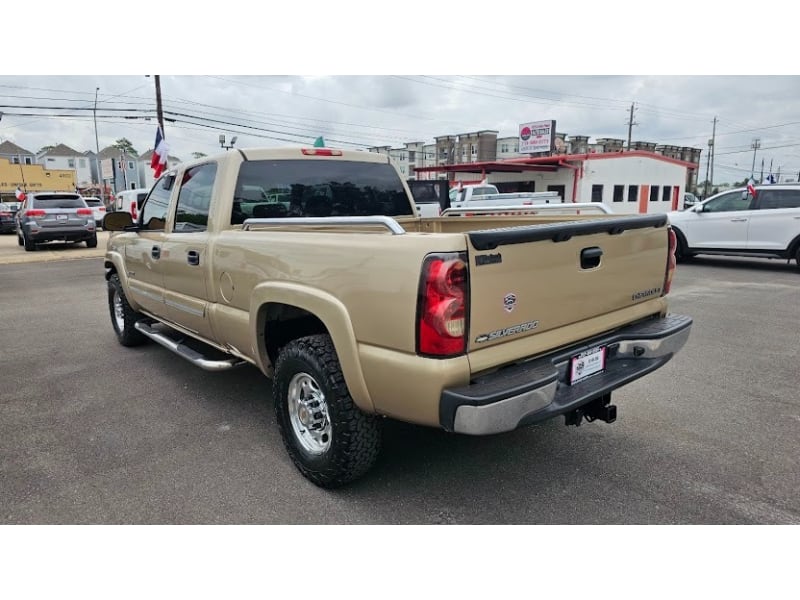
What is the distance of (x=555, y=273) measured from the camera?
268cm

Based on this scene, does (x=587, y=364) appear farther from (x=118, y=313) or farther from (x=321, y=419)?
(x=118, y=313)

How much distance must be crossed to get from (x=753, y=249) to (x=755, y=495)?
34.0ft

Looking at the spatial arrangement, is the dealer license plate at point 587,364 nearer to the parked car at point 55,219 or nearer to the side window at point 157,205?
the side window at point 157,205

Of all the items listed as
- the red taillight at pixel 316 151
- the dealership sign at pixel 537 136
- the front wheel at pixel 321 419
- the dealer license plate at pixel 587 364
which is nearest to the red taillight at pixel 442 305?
the front wheel at pixel 321 419

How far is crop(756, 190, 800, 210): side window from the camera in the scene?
36.2 feet

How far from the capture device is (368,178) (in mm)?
4379

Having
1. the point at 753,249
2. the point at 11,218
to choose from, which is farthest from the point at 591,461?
the point at 11,218

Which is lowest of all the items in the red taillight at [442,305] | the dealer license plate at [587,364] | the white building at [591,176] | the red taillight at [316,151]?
the dealer license plate at [587,364]

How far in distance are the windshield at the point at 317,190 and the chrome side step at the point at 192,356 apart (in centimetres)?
97

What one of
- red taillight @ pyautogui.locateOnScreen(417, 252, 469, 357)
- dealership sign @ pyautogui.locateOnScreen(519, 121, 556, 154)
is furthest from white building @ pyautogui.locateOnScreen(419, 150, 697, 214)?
red taillight @ pyautogui.locateOnScreen(417, 252, 469, 357)

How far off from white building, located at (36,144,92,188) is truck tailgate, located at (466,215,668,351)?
92.4 m

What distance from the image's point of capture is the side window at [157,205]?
4.71m

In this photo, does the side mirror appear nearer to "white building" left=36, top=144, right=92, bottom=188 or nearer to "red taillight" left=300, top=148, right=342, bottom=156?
"red taillight" left=300, top=148, right=342, bottom=156

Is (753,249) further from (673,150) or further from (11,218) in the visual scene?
(673,150)
